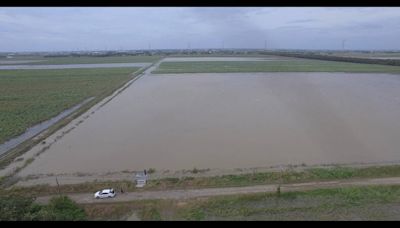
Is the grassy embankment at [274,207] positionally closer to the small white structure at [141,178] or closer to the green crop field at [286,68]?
the small white structure at [141,178]

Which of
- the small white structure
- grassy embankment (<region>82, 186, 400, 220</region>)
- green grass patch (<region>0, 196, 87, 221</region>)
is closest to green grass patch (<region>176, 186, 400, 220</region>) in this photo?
grassy embankment (<region>82, 186, 400, 220</region>)

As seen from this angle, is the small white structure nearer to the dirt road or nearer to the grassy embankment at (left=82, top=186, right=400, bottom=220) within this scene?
the dirt road

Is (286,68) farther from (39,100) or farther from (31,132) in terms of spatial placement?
(31,132)

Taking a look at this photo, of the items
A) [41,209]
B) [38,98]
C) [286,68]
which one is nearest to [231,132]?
[41,209]

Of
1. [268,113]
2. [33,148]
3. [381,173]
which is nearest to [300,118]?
[268,113]

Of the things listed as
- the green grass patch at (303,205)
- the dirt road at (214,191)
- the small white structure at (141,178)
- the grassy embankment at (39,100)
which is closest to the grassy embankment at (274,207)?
the green grass patch at (303,205)
